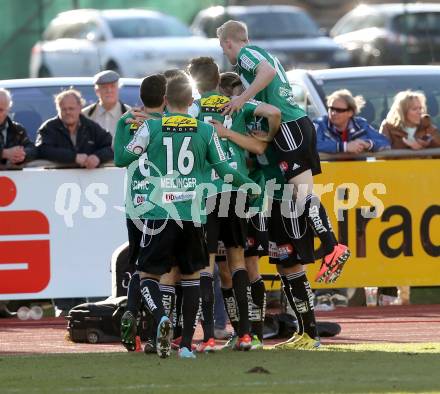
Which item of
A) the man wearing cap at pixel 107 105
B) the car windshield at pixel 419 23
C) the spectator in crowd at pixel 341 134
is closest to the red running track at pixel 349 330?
the spectator in crowd at pixel 341 134

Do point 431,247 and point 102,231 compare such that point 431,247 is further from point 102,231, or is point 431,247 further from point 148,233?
point 148,233

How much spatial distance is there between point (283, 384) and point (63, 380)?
4.53 ft

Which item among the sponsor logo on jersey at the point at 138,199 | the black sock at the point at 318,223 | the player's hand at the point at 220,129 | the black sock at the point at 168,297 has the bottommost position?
the black sock at the point at 168,297

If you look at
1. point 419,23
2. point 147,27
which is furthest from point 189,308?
point 147,27

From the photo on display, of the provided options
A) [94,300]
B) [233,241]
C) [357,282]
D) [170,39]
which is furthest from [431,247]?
[170,39]

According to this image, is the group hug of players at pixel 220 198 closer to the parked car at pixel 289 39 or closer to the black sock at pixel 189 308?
the black sock at pixel 189 308

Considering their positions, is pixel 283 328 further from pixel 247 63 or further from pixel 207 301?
pixel 247 63

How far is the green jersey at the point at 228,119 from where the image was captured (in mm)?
11391

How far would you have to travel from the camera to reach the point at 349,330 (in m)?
13.7

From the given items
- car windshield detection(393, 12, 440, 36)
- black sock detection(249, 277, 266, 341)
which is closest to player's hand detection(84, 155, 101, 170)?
black sock detection(249, 277, 266, 341)

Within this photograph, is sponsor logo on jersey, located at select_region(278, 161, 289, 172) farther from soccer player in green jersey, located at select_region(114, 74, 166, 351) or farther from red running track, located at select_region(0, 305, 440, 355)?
red running track, located at select_region(0, 305, 440, 355)

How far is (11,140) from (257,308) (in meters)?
4.46

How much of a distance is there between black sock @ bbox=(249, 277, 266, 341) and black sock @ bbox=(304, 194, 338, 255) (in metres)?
0.57

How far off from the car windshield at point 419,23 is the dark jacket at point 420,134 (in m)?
10.5
